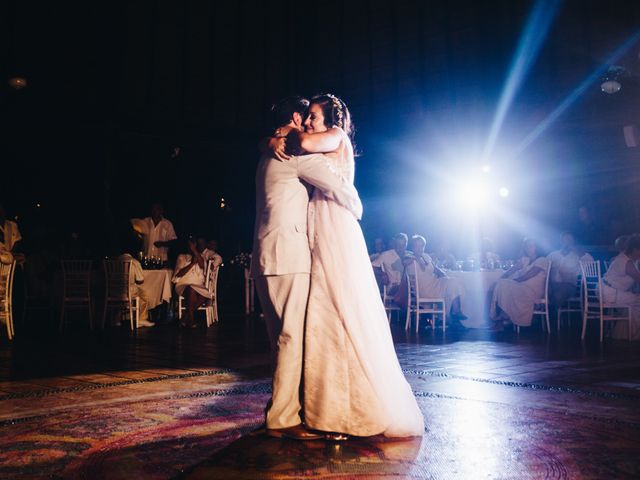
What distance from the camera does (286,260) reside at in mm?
2770

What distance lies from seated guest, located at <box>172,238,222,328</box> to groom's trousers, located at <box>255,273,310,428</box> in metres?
5.99

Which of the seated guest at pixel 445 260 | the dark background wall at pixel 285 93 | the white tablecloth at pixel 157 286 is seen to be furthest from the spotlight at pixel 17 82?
the seated guest at pixel 445 260

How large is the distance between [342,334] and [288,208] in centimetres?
58

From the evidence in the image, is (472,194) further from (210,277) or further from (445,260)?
(210,277)

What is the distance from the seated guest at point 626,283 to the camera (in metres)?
6.99

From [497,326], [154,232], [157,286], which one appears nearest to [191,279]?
[157,286]

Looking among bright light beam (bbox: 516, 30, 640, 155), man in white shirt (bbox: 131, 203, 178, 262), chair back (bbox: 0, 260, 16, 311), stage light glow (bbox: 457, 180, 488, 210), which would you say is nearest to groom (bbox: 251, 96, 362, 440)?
chair back (bbox: 0, 260, 16, 311)

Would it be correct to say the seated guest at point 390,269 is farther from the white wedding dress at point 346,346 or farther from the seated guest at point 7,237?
the white wedding dress at point 346,346

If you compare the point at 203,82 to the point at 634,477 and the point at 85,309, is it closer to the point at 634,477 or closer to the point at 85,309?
the point at 85,309

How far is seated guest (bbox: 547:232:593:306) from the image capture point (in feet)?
26.5

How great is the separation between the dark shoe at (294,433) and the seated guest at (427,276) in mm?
5519

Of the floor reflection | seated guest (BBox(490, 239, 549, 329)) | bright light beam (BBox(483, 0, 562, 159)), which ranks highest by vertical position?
bright light beam (BBox(483, 0, 562, 159))

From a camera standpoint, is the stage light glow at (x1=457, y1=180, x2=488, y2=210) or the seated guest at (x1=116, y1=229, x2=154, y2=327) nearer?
the seated guest at (x1=116, y1=229, x2=154, y2=327)

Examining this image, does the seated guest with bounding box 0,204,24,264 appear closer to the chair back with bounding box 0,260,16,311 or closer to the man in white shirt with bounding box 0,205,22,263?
the man in white shirt with bounding box 0,205,22,263
